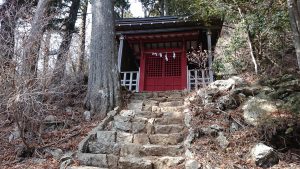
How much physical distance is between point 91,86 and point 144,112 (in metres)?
1.57

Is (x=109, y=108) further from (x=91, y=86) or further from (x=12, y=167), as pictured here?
(x=12, y=167)

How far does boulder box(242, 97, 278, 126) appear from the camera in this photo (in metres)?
5.33

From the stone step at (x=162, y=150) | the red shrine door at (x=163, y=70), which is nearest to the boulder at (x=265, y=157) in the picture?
the stone step at (x=162, y=150)

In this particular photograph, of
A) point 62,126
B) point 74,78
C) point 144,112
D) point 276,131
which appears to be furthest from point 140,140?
point 74,78

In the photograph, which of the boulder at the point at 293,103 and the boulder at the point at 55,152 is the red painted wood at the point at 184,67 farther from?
the boulder at the point at 55,152

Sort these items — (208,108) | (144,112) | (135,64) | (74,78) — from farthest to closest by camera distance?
(135,64) → (74,78) → (144,112) → (208,108)

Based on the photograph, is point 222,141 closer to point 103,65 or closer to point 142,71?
point 103,65

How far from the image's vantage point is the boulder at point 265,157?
4398 mm

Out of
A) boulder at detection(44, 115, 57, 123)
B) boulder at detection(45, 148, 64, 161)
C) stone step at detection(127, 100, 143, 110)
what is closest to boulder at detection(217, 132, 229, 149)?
boulder at detection(45, 148, 64, 161)

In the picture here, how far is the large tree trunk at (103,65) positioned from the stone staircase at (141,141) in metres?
0.54

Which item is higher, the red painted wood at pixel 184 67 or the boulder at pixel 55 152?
the red painted wood at pixel 184 67

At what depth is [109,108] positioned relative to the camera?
746 centimetres

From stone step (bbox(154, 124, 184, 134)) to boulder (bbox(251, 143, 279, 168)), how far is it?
6.26 ft

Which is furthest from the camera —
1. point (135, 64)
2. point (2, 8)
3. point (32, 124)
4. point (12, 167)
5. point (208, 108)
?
point (135, 64)
